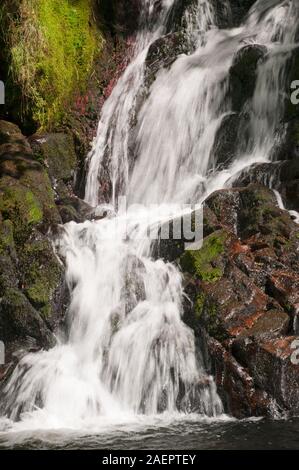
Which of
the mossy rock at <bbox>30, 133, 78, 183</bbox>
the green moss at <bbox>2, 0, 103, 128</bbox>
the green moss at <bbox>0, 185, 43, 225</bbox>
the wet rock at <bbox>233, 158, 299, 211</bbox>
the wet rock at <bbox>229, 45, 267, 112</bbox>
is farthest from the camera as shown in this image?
the wet rock at <bbox>229, 45, 267, 112</bbox>

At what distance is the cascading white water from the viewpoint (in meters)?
6.78

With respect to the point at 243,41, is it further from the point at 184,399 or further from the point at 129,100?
the point at 184,399

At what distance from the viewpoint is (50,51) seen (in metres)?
11.4

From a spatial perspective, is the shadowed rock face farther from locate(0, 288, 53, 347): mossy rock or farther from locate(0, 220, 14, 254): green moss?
locate(0, 220, 14, 254): green moss

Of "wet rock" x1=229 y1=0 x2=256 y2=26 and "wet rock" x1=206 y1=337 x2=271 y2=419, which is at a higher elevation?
"wet rock" x1=229 y1=0 x2=256 y2=26

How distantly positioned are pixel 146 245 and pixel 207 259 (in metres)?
1.34

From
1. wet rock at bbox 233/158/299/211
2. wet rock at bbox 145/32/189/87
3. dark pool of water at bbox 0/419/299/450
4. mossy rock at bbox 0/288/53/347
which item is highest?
wet rock at bbox 145/32/189/87

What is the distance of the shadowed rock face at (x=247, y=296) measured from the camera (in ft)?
20.9


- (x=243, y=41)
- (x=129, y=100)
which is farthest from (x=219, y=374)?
(x=243, y=41)

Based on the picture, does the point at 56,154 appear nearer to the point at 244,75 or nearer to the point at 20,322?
the point at 244,75

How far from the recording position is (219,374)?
6.73 metres

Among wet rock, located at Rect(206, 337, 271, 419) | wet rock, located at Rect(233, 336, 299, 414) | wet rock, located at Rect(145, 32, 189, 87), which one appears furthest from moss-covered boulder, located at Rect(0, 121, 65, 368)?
wet rock, located at Rect(145, 32, 189, 87)

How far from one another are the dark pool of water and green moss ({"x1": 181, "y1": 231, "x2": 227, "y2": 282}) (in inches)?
80.6
